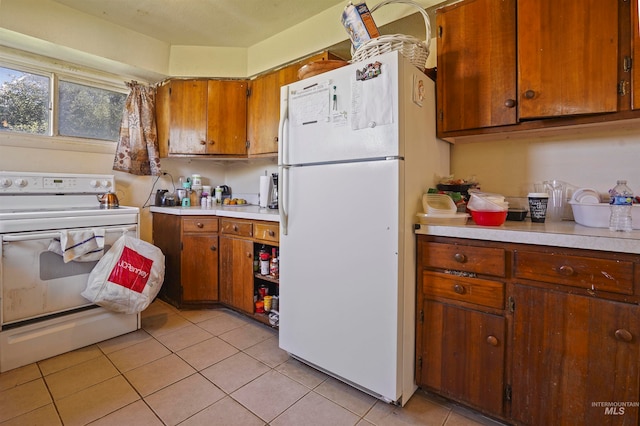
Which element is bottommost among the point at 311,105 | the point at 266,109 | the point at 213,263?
the point at 213,263

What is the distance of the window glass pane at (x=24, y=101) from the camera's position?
2.20 m

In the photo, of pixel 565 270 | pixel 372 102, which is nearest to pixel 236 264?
pixel 372 102

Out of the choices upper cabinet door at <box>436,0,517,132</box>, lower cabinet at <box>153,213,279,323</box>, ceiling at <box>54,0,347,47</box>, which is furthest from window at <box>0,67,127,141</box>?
upper cabinet door at <box>436,0,517,132</box>

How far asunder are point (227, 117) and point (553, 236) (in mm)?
2593

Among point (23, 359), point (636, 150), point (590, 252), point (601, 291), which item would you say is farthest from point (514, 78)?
point (23, 359)

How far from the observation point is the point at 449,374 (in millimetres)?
1383

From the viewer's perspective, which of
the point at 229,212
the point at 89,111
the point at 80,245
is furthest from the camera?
the point at 89,111

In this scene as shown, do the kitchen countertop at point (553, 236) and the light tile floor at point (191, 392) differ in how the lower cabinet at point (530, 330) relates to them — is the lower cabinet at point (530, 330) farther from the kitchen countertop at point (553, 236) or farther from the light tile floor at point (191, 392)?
the light tile floor at point (191, 392)

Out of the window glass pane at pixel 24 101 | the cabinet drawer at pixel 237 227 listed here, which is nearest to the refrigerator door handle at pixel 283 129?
the cabinet drawer at pixel 237 227

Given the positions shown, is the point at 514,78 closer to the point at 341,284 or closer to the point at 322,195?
the point at 322,195

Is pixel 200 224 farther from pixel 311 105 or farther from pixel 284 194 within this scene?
pixel 311 105

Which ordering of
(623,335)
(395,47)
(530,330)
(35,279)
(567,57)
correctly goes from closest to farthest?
1. (623,335)
2. (530,330)
3. (567,57)
4. (395,47)
5. (35,279)

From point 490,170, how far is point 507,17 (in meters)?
0.80
